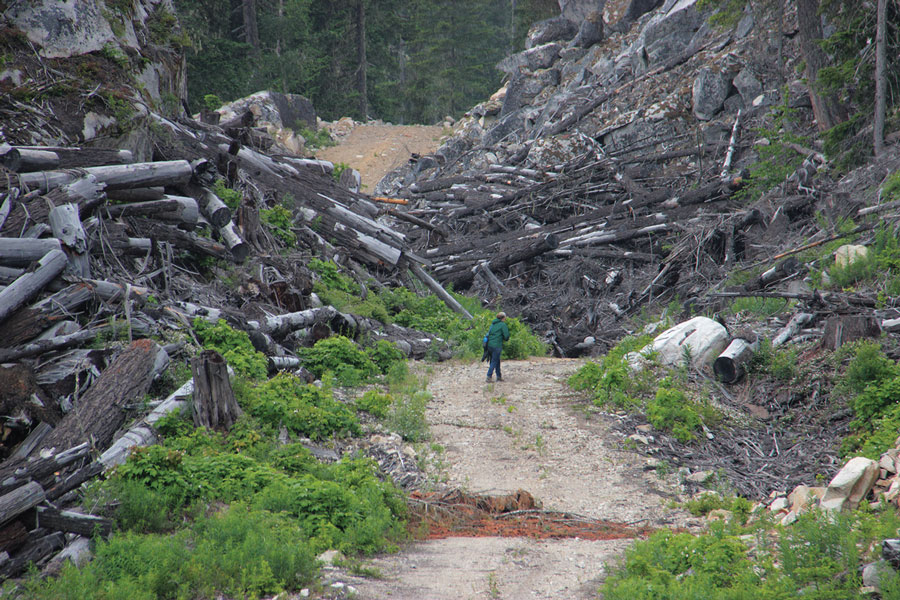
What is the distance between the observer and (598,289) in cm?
1586

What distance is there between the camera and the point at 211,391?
681 centimetres

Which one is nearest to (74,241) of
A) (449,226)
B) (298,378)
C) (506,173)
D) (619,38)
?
(298,378)

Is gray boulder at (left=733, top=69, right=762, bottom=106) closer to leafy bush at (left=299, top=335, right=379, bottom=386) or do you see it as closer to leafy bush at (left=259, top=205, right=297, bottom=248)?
leafy bush at (left=259, top=205, right=297, bottom=248)

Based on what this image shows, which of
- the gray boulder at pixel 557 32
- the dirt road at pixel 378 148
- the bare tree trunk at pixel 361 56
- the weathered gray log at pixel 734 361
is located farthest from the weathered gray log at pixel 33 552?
the bare tree trunk at pixel 361 56

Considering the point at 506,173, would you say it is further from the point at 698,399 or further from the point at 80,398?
the point at 80,398

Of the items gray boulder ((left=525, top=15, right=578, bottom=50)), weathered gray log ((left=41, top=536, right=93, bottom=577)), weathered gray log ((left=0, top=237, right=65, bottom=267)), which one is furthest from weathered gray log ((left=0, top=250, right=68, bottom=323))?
gray boulder ((left=525, top=15, right=578, bottom=50))

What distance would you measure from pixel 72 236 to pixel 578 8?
34.0 metres

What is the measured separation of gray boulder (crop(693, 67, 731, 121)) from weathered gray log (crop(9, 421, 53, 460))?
2176cm

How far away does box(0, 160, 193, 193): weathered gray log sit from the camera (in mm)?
9141

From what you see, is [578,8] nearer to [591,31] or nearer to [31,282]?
[591,31]

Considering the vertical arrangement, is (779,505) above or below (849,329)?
below

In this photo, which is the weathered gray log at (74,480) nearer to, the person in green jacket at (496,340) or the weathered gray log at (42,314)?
the weathered gray log at (42,314)

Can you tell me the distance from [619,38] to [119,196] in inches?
1060

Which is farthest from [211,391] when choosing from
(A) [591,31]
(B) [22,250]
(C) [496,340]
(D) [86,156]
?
(A) [591,31]
